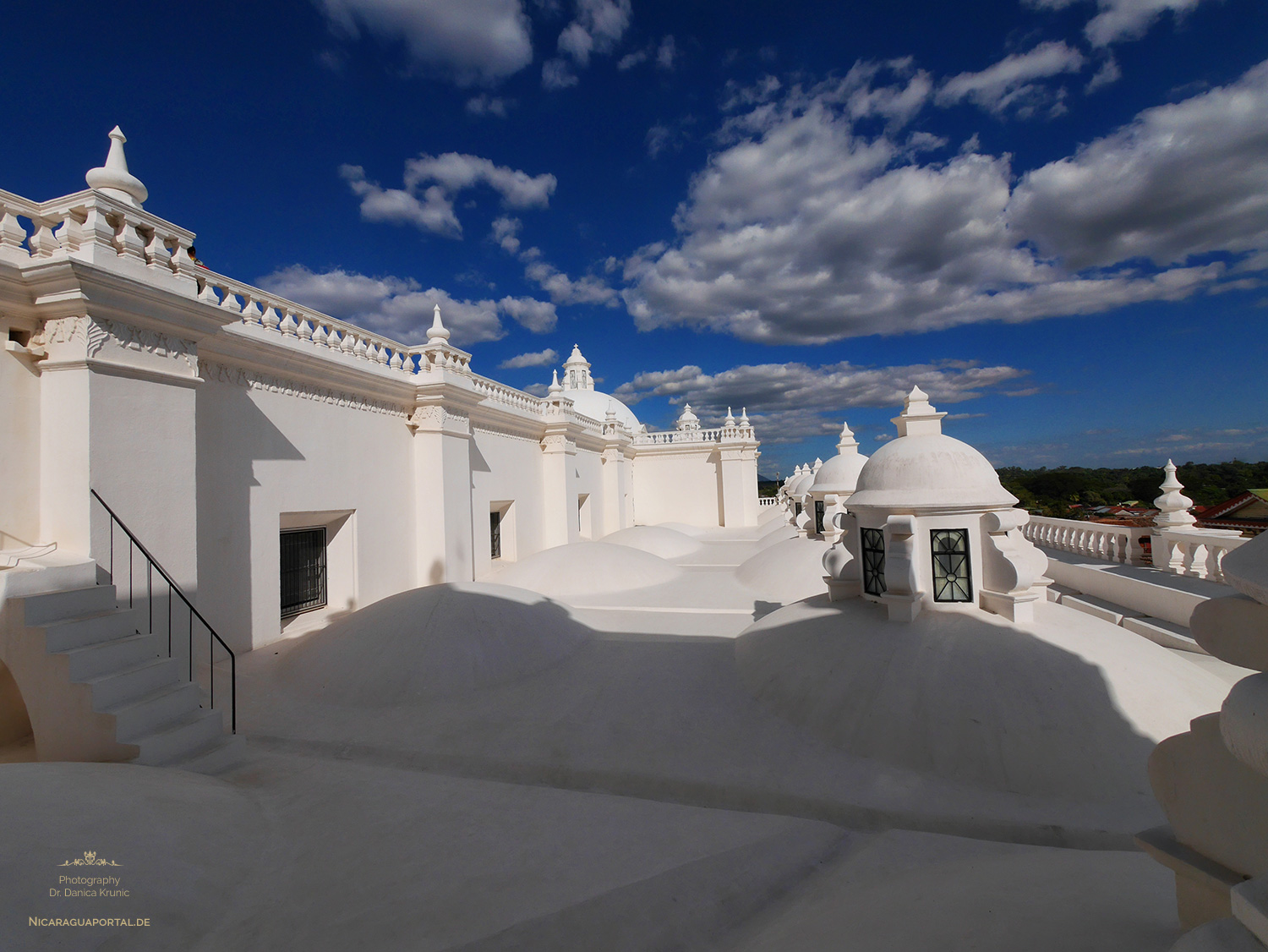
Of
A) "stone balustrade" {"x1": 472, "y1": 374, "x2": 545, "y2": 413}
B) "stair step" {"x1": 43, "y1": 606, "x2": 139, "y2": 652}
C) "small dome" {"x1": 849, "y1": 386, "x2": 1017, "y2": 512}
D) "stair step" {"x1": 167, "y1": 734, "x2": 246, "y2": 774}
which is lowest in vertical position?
"stair step" {"x1": 167, "y1": 734, "x2": 246, "y2": 774}

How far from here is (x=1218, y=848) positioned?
1.73 metres

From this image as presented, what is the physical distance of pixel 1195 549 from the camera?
9.21 metres

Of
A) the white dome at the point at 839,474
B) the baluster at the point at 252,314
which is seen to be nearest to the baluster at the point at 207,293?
the baluster at the point at 252,314

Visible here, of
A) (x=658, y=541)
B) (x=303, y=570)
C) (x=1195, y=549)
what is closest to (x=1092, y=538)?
(x=1195, y=549)

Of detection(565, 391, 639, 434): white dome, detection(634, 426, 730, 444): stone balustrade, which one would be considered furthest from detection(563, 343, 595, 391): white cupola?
detection(634, 426, 730, 444): stone balustrade

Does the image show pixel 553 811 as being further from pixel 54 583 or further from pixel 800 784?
pixel 54 583

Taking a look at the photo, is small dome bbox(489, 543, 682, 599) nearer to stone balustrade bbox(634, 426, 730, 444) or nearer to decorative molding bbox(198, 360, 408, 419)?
decorative molding bbox(198, 360, 408, 419)

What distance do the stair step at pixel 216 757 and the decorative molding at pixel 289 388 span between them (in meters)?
5.24

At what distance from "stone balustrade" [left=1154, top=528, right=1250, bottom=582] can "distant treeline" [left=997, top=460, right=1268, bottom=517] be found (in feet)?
2.75

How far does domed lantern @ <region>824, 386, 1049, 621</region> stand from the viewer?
6.08 metres

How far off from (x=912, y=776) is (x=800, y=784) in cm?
103

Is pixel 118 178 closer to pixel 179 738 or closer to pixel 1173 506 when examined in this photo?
pixel 179 738

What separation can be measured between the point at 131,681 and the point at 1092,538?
16.2 meters

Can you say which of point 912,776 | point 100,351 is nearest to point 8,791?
point 100,351
